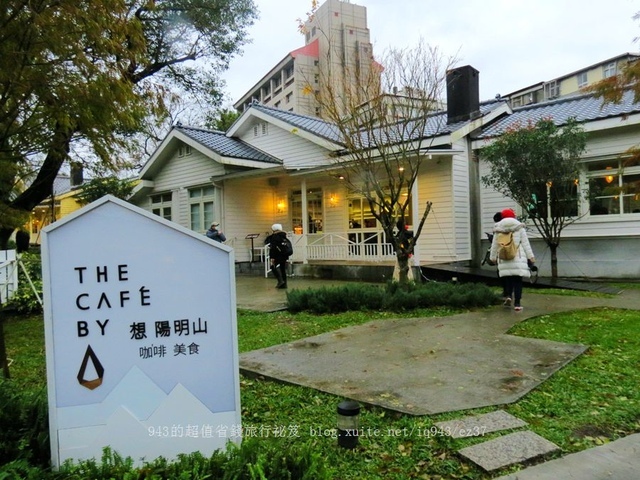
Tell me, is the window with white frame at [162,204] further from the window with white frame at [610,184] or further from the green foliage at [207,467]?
the green foliage at [207,467]

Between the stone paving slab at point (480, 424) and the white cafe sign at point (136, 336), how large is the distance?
5.15 feet

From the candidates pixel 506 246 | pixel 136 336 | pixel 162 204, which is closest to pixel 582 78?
pixel 162 204

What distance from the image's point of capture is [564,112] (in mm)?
13922

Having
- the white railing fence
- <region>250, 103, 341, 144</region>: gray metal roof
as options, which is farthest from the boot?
<region>250, 103, 341, 144</region>: gray metal roof

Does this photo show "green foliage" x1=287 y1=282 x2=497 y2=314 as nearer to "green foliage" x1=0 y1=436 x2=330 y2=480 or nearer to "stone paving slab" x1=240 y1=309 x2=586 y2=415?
"stone paving slab" x1=240 y1=309 x2=586 y2=415

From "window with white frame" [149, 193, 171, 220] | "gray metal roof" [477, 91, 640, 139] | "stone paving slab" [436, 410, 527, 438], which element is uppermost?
"gray metal roof" [477, 91, 640, 139]

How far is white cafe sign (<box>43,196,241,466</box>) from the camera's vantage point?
2.14 meters

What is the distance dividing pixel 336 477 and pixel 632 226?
12159mm

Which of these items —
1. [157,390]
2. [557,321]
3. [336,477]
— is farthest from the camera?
[557,321]

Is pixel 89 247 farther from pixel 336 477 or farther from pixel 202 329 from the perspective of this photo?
pixel 336 477

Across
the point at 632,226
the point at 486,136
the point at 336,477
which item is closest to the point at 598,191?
the point at 632,226

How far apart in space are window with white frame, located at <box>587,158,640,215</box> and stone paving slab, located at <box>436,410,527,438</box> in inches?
396

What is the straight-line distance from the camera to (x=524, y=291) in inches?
400

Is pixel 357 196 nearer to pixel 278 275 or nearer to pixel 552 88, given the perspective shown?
pixel 278 275
